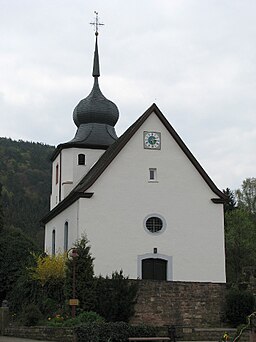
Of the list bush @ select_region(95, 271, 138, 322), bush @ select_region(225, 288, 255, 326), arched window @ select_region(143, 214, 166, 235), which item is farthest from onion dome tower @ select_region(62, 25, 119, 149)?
bush @ select_region(225, 288, 255, 326)

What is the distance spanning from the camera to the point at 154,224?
103ft

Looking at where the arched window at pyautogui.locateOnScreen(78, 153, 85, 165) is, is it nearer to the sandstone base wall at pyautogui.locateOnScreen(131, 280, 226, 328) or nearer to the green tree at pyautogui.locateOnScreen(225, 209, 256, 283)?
the sandstone base wall at pyautogui.locateOnScreen(131, 280, 226, 328)

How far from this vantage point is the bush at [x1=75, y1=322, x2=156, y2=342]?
2078 centimetres

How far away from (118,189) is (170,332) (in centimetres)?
1053

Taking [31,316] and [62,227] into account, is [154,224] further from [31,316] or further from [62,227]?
[31,316]

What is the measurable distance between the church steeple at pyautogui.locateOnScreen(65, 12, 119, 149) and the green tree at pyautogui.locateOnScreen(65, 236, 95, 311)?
12501 mm

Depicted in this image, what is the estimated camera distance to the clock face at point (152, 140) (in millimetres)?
32125

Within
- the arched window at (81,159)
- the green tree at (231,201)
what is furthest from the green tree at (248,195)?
the arched window at (81,159)

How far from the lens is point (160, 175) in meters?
32.0

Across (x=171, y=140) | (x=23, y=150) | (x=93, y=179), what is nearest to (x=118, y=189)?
(x=93, y=179)

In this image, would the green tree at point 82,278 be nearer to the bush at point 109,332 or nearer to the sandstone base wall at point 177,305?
the sandstone base wall at point 177,305

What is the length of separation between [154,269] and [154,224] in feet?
7.02

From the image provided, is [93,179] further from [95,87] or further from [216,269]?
[95,87]

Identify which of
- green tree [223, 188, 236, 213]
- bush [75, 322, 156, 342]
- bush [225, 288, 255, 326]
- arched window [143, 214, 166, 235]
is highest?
green tree [223, 188, 236, 213]
